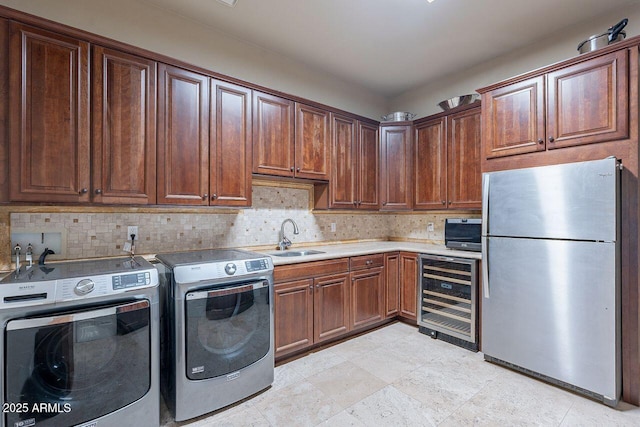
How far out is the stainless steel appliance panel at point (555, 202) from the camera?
1.99 meters

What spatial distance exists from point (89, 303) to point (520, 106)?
332cm

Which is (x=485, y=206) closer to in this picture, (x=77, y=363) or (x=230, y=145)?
(x=230, y=145)

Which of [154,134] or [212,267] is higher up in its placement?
[154,134]

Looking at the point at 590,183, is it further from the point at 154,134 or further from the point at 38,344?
the point at 38,344

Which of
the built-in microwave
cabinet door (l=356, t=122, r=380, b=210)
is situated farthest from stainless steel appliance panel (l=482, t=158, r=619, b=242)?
cabinet door (l=356, t=122, r=380, b=210)

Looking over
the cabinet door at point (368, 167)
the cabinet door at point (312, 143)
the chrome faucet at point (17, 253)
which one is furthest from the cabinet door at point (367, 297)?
the chrome faucet at point (17, 253)

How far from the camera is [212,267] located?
195 centimetres

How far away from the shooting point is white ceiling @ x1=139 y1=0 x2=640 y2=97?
2412mm

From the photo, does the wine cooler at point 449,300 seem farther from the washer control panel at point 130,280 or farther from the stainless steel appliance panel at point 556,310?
the washer control panel at point 130,280

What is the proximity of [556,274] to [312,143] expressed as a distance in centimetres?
233

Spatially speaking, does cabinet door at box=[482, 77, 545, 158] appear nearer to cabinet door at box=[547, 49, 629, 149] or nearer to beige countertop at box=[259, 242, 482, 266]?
cabinet door at box=[547, 49, 629, 149]

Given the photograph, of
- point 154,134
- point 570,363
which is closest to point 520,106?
point 570,363

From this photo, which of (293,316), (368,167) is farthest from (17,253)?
(368,167)

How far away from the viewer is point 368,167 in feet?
11.8
